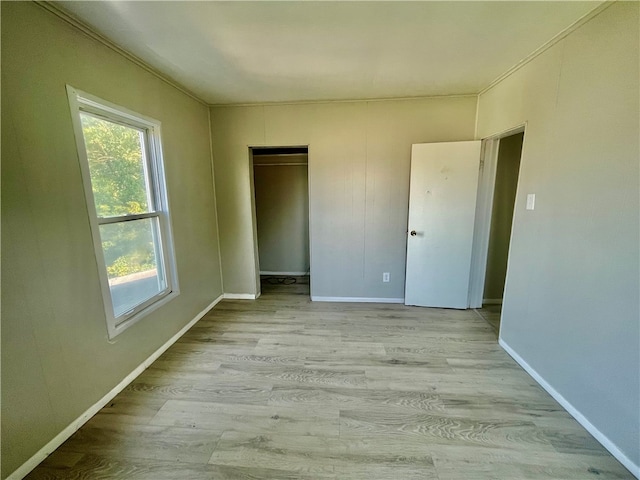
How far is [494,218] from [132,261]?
370cm

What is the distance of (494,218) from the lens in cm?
306

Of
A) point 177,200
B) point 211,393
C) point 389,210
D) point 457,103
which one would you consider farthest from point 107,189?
point 457,103

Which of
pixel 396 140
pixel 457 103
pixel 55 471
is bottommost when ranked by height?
pixel 55 471

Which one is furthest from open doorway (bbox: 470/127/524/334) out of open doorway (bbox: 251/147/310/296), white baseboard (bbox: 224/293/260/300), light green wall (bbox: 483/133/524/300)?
white baseboard (bbox: 224/293/260/300)

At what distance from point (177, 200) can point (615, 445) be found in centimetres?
347

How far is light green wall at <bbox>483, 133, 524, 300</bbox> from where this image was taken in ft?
9.61

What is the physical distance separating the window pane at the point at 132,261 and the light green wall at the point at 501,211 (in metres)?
3.53

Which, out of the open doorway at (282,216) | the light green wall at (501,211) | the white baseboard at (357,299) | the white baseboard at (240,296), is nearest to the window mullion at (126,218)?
the white baseboard at (240,296)

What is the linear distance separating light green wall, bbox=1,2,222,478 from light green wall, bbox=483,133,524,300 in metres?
3.63

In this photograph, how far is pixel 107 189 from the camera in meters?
1.82

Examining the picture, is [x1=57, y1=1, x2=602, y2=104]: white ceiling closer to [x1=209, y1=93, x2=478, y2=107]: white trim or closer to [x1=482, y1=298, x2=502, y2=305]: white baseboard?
[x1=209, y1=93, x2=478, y2=107]: white trim

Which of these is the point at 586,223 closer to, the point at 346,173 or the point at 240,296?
the point at 346,173

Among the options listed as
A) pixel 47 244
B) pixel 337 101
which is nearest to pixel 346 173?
pixel 337 101

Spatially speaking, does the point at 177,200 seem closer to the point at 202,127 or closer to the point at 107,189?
the point at 107,189
